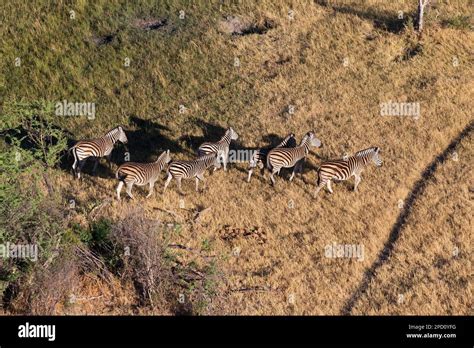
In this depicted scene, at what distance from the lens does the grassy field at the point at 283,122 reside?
80.5ft

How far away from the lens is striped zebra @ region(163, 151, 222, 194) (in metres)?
28.8

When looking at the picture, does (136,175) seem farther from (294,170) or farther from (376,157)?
(376,157)

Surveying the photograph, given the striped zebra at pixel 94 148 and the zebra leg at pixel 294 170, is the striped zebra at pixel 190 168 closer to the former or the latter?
the zebra leg at pixel 294 170

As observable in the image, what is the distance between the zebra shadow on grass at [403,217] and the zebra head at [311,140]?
4.19 m

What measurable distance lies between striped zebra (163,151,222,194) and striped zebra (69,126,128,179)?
10.4ft

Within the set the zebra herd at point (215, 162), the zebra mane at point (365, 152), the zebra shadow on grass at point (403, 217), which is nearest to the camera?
the zebra shadow on grass at point (403, 217)

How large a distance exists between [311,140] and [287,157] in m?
1.74

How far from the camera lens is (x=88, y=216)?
27.0 metres

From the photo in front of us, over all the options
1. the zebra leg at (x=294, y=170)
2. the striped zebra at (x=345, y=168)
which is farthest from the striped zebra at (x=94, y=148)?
the striped zebra at (x=345, y=168)

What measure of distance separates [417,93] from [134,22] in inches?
612

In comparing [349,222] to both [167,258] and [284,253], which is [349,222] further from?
[167,258]

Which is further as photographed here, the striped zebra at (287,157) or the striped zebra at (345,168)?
the striped zebra at (287,157)

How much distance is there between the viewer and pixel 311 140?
3078 centimetres

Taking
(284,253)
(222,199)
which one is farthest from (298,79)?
(284,253)
